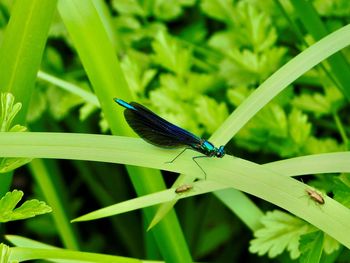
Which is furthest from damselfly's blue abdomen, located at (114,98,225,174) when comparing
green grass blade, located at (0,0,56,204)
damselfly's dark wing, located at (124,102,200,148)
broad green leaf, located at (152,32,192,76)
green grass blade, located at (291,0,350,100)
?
broad green leaf, located at (152,32,192,76)

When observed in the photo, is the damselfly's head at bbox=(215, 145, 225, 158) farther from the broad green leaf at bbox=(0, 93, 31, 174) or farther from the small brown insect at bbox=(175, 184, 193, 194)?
the broad green leaf at bbox=(0, 93, 31, 174)

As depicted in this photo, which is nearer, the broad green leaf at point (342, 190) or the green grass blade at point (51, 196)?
the broad green leaf at point (342, 190)

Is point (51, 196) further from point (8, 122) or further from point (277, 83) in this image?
point (277, 83)

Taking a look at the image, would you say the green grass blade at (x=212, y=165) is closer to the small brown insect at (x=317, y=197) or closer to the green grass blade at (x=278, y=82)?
the small brown insect at (x=317, y=197)

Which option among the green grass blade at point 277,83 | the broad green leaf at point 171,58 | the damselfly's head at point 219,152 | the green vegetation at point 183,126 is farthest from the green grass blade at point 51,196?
the damselfly's head at point 219,152

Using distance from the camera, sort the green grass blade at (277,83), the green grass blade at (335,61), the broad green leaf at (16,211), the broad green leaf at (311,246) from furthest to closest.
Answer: the green grass blade at (335,61) < the green grass blade at (277,83) < the broad green leaf at (311,246) < the broad green leaf at (16,211)
